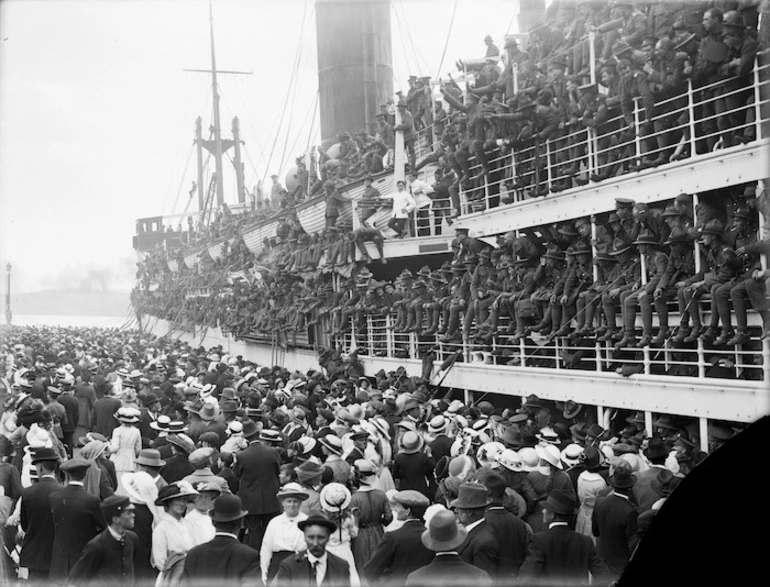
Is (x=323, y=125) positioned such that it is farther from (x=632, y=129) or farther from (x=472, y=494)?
(x=472, y=494)

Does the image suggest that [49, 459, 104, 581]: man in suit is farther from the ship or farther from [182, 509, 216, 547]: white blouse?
the ship

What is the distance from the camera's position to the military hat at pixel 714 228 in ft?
33.3

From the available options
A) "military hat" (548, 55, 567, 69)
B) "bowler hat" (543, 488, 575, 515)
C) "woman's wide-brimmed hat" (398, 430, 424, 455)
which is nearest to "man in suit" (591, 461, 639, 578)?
"bowler hat" (543, 488, 575, 515)

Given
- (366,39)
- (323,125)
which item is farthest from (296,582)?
(323,125)

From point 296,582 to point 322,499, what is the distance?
1.03 metres

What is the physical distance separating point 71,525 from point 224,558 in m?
1.67

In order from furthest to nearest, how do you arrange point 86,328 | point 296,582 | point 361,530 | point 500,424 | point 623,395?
point 86,328
point 623,395
point 500,424
point 361,530
point 296,582

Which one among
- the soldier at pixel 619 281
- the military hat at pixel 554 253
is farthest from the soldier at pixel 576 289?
the soldier at pixel 619 281

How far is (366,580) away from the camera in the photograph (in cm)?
549

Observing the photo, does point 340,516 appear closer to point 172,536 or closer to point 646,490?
point 172,536

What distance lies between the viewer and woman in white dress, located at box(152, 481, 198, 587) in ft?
18.1

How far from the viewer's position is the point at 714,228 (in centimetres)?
1014

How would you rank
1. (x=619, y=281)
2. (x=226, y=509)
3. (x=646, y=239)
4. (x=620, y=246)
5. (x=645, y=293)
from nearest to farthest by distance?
Result: (x=226, y=509), (x=645, y=293), (x=646, y=239), (x=620, y=246), (x=619, y=281)

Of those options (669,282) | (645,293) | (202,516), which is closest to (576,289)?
(645,293)
